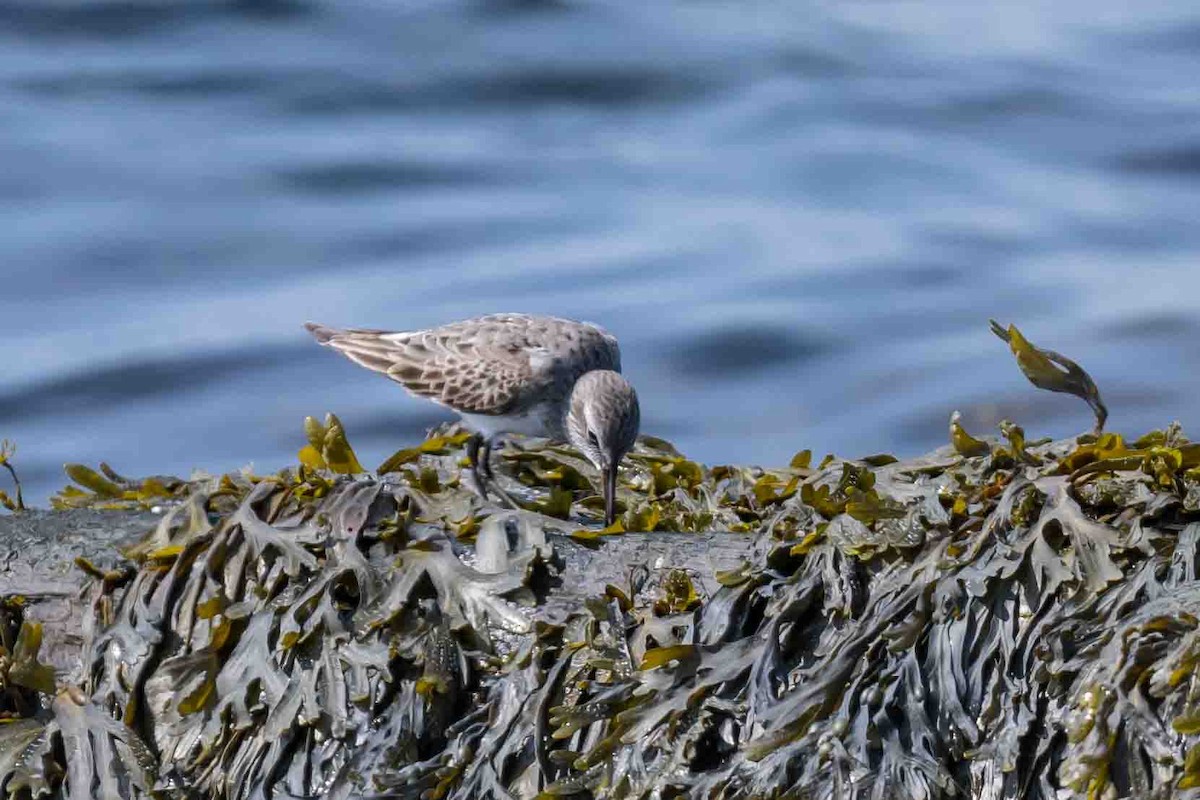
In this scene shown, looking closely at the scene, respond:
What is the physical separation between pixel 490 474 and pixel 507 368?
1317mm

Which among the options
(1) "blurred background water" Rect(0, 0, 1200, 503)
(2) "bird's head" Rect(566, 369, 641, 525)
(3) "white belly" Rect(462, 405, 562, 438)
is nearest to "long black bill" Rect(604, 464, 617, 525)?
(2) "bird's head" Rect(566, 369, 641, 525)

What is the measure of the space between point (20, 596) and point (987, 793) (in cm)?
207

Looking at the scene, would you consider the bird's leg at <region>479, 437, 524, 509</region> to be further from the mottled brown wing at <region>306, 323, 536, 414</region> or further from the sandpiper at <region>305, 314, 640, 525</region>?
the mottled brown wing at <region>306, 323, 536, 414</region>

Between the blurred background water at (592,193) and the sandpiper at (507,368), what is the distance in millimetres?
2550

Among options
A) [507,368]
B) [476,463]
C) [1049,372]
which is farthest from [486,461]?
[1049,372]

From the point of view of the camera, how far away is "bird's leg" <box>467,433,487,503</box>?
156 inches

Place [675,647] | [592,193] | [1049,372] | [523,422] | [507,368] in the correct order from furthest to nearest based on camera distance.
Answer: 1. [592,193]
2. [507,368]
3. [523,422]
4. [1049,372]
5. [675,647]

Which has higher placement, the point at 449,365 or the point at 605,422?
the point at 605,422

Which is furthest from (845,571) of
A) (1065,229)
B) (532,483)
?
(1065,229)

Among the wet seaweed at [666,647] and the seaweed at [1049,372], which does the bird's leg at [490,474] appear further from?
the seaweed at [1049,372]

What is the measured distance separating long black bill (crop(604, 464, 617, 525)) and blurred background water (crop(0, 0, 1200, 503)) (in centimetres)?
399

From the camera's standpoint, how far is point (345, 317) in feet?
29.0

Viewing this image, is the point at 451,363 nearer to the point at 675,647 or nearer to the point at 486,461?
the point at 486,461

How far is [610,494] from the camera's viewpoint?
13.2 feet
